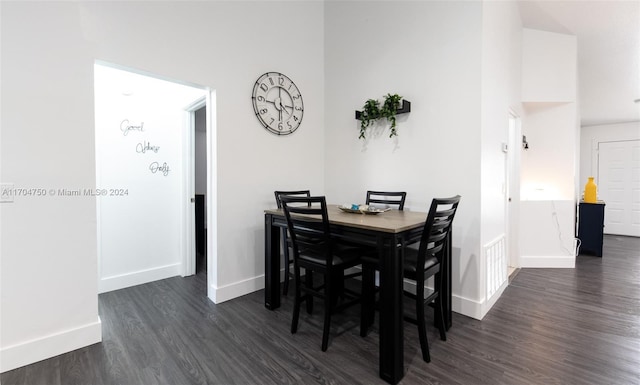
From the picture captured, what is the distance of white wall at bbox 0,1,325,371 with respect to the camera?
1675mm

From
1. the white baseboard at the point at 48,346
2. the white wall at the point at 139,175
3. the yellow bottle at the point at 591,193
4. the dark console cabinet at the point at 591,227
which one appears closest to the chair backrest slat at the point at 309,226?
the white baseboard at the point at 48,346

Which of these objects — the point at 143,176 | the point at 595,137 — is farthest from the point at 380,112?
the point at 595,137

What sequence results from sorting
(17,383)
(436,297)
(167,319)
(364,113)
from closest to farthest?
1. (17,383)
2. (436,297)
3. (167,319)
4. (364,113)

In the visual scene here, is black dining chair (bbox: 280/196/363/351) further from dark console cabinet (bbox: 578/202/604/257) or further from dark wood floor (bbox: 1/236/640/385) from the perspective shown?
dark console cabinet (bbox: 578/202/604/257)

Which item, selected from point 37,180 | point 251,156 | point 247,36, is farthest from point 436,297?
point 247,36

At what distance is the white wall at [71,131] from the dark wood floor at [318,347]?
0.30 m

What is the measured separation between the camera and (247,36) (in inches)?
109

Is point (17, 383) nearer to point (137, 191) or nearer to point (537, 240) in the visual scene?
point (137, 191)

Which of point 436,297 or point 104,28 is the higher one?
point 104,28

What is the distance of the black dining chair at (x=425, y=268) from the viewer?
1.68 m

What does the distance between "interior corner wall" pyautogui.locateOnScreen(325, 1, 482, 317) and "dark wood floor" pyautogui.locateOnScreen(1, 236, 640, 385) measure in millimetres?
→ 510

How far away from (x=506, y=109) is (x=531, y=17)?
1.45 meters

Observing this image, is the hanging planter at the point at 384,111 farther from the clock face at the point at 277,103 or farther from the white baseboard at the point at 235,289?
the white baseboard at the point at 235,289

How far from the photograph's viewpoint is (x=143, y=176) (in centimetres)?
306
